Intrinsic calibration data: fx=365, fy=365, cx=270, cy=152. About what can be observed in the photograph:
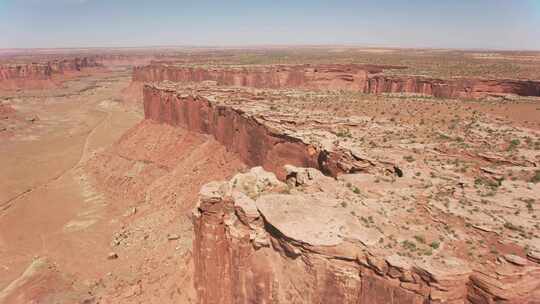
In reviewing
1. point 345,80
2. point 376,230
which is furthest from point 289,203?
point 345,80

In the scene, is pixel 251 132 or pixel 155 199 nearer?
pixel 251 132

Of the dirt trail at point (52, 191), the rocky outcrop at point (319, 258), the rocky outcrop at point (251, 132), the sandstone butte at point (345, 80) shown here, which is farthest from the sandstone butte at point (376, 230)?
the sandstone butte at point (345, 80)

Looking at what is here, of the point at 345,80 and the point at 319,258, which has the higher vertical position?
the point at 345,80

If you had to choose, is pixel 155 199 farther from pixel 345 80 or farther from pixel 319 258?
pixel 345 80

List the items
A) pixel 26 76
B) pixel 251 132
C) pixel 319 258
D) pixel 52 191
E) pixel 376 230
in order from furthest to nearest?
pixel 26 76, pixel 52 191, pixel 251 132, pixel 376 230, pixel 319 258

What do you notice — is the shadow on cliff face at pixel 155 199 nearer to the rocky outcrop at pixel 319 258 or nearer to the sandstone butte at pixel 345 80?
the rocky outcrop at pixel 319 258

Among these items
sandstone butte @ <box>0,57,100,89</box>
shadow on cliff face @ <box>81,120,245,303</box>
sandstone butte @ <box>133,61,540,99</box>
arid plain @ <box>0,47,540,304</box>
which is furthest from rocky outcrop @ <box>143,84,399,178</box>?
sandstone butte @ <box>0,57,100,89</box>

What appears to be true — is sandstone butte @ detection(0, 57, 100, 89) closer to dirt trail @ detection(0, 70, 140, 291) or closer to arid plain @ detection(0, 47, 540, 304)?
dirt trail @ detection(0, 70, 140, 291)

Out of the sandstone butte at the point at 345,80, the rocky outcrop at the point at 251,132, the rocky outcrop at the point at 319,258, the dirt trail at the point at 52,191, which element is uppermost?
the sandstone butte at the point at 345,80
